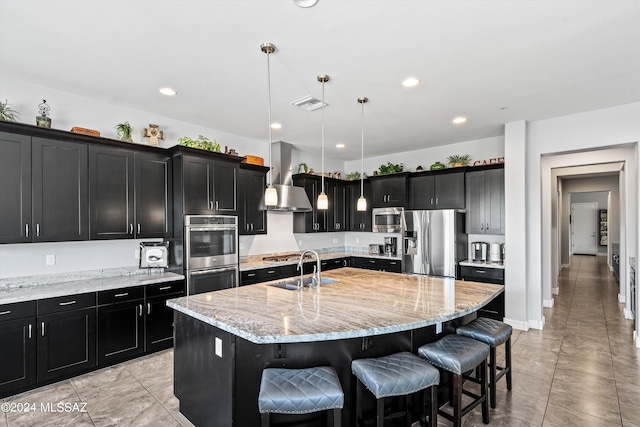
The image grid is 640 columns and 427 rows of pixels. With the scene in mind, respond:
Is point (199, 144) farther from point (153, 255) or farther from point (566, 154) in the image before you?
point (566, 154)

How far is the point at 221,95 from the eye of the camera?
3.66 meters

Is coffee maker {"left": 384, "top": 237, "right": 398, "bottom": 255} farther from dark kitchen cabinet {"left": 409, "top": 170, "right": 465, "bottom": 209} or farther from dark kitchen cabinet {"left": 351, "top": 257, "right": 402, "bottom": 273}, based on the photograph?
dark kitchen cabinet {"left": 409, "top": 170, "right": 465, "bottom": 209}

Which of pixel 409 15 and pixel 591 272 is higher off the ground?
pixel 409 15

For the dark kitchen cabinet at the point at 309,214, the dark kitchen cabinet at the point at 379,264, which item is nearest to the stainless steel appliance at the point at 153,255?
the dark kitchen cabinet at the point at 309,214

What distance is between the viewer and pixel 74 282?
139 inches

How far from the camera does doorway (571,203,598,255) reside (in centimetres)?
1297

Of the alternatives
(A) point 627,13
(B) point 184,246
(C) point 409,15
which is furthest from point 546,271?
(B) point 184,246

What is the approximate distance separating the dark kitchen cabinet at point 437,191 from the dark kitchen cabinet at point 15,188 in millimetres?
5390

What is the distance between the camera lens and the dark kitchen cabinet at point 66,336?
119 inches

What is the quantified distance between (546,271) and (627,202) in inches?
63.7

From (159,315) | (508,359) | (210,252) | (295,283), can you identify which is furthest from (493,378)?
(159,315)

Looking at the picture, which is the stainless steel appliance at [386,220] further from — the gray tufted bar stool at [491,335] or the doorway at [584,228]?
the doorway at [584,228]

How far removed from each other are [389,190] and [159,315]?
14.4 feet

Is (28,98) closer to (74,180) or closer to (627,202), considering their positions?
(74,180)
